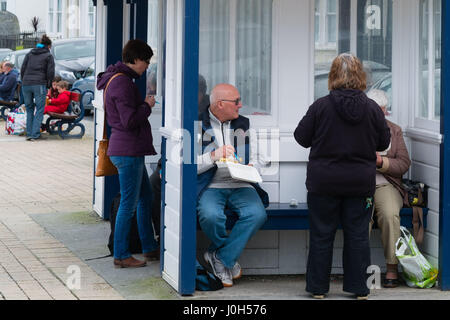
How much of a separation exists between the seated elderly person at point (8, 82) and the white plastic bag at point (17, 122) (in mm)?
1828

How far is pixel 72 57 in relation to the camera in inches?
963

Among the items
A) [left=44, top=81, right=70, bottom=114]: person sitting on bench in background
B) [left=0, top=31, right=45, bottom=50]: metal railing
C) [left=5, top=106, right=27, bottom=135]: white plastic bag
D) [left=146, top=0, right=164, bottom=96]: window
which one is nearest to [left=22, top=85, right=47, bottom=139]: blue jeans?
[left=44, top=81, right=70, bottom=114]: person sitting on bench in background

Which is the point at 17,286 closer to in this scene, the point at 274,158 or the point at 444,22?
the point at 274,158

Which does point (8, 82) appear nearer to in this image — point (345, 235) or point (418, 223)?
point (418, 223)

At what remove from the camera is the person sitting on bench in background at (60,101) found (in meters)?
17.2

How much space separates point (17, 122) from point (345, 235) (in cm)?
1285

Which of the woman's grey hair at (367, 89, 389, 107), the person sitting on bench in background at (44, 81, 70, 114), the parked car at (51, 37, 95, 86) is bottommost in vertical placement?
the woman's grey hair at (367, 89, 389, 107)

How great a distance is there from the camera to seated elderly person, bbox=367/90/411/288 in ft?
22.9

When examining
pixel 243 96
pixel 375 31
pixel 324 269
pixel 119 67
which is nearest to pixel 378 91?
pixel 375 31

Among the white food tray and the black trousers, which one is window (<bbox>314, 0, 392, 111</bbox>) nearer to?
the white food tray

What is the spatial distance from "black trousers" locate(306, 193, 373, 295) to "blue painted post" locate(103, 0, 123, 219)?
3560 millimetres

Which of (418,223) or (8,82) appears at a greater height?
(8,82)

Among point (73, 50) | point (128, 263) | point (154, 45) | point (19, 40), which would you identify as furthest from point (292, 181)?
point (19, 40)

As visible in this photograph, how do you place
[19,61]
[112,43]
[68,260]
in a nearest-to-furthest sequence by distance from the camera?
[68,260] → [112,43] → [19,61]
